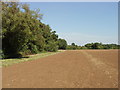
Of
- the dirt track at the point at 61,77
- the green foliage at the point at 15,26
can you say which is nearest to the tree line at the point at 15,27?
A: the green foliage at the point at 15,26

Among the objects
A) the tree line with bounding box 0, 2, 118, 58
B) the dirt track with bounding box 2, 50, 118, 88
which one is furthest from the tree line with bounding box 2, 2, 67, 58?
the dirt track with bounding box 2, 50, 118, 88

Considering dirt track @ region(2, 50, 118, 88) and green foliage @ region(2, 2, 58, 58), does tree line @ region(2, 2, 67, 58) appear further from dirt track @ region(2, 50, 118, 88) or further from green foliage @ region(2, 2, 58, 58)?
dirt track @ region(2, 50, 118, 88)

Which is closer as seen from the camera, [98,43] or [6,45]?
[6,45]

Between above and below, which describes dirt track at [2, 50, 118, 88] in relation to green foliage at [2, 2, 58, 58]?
below

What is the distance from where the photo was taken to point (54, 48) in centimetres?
5116

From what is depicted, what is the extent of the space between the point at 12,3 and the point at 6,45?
246 inches

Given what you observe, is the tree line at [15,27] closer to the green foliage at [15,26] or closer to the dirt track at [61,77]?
the green foliage at [15,26]

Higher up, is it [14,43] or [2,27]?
[2,27]

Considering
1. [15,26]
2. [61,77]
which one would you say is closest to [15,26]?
[15,26]

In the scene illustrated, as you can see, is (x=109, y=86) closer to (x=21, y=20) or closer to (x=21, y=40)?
(x=21, y=20)

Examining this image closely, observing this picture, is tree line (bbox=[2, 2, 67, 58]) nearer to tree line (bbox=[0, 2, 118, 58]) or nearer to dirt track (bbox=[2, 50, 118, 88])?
tree line (bbox=[0, 2, 118, 58])

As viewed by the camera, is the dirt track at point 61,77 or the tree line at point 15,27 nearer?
the dirt track at point 61,77

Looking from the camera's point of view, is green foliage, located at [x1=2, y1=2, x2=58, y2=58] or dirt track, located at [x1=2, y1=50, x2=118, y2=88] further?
green foliage, located at [x1=2, y1=2, x2=58, y2=58]

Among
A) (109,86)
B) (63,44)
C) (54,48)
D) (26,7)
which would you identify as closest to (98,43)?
(63,44)
